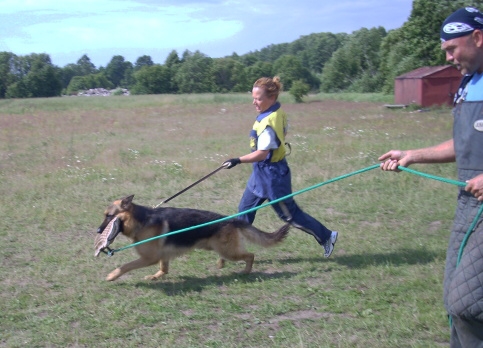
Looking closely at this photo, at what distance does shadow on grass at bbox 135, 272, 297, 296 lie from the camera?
5.43 m

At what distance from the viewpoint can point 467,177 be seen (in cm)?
319

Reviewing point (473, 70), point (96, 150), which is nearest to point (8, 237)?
point (473, 70)

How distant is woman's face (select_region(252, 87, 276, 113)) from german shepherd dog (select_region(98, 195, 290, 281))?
49.2 inches

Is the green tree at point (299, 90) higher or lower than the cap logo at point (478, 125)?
lower

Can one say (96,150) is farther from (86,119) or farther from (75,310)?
(86,119)

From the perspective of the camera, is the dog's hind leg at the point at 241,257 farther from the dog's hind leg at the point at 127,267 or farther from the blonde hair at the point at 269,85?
the blonde hair at the point at 269,85

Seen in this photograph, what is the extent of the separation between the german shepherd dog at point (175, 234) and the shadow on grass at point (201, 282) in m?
0.14

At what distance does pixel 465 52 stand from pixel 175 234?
3.40m

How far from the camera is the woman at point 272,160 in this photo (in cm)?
585

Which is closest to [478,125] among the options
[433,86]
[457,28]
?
[457,28]

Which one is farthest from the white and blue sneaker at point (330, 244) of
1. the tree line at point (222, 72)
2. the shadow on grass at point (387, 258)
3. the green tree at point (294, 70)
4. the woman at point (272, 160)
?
the green tree at point (294, 70)

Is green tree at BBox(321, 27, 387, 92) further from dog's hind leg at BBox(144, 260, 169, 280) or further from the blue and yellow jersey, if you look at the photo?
dog's hind leg at BBox(144, 260, 169, 280)

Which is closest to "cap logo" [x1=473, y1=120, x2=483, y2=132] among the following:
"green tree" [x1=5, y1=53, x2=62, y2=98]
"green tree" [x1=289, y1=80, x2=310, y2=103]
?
"green tree" [x1=289, y1=80, x2=310, y2=103]

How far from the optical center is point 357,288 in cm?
536
